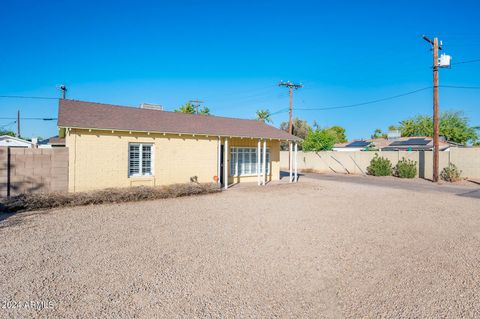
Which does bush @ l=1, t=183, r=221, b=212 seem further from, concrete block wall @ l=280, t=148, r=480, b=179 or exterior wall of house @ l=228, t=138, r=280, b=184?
concrete block wall @ l=280, t=148, r=480, b=179

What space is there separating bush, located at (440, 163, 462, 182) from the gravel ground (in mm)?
12195

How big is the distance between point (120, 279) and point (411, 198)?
39.9 feet

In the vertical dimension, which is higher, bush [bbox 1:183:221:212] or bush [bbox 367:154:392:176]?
bush [bbox 367:154:392:176]

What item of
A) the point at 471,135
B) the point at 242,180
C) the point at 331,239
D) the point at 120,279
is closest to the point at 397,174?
the point at 242,180

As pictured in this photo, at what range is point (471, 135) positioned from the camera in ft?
151

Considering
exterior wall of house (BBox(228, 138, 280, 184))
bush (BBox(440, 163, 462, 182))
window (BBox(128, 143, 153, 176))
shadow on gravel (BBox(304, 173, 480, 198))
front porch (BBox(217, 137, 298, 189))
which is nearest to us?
window (BBox(128, 143, 153, 176))

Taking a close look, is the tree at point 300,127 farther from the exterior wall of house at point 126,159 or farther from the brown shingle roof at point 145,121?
the exterior wall of house at point 126,159

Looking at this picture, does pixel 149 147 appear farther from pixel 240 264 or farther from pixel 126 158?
pixel 240 264

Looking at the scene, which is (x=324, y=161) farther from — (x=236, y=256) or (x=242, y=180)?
(x=236, y=256)

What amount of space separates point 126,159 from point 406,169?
742 inches

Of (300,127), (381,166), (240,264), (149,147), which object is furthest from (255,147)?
(300,127)

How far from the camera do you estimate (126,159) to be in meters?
12.6

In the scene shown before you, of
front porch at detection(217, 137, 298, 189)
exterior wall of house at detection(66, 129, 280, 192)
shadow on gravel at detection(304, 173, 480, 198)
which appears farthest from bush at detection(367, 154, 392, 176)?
exterior wall of house at detection(66, 129, 280, 192)

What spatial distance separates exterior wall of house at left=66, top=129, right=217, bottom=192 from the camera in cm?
1155
